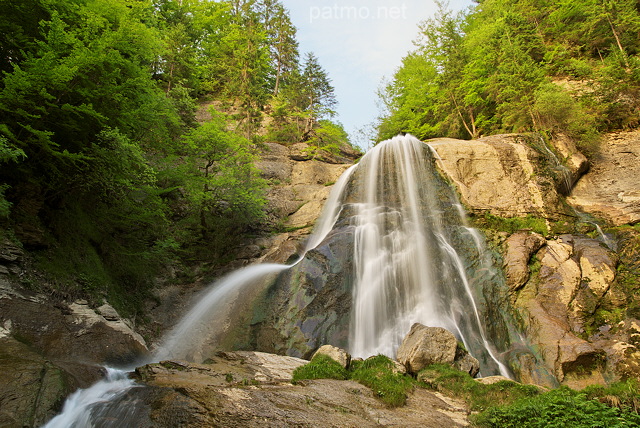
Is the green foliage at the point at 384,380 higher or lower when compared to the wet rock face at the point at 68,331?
lower

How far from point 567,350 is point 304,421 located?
836 centimetres

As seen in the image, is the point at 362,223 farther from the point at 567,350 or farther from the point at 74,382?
the point at 74,382

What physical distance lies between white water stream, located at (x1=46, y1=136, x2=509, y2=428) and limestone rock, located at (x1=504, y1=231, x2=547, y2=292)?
3.25ft

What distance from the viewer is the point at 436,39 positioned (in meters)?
24.2

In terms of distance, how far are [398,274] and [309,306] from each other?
3467 millimetres

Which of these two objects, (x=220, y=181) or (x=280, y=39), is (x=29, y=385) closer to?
(x=220, y=181)

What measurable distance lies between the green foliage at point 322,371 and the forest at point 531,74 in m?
16.4

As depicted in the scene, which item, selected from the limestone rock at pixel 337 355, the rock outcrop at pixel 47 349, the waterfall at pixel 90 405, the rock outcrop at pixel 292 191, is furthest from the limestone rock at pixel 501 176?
the rock outcrop at pixel 47 349

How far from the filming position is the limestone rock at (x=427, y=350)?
7.36 m

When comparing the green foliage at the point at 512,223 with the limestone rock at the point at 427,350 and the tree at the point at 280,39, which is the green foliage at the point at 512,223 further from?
the tree at the point at 280,39

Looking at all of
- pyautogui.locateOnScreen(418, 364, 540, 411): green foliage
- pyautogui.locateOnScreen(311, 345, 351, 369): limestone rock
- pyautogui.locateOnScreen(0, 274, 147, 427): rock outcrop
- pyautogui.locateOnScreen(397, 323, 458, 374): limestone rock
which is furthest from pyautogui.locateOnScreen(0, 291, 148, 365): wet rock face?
pyautogui.locateOnScreen(418, 364, 540, 411): green foliage

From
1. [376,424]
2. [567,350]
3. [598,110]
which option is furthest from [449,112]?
[376,424]

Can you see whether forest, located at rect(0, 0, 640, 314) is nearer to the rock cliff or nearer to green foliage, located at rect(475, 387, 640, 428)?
the rock cliff

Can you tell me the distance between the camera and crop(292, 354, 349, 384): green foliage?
6.84 meters
